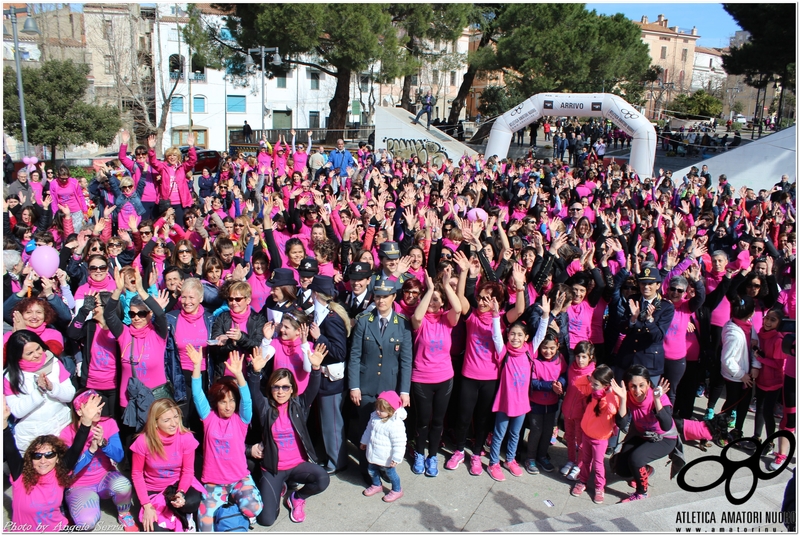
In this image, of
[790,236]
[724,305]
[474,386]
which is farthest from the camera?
[790,236]

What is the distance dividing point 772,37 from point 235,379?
30.4 meters

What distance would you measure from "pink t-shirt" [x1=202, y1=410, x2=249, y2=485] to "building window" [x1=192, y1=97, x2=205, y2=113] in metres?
45.1

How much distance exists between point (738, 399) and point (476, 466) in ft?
7.91

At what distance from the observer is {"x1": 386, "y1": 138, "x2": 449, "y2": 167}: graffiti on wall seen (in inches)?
880

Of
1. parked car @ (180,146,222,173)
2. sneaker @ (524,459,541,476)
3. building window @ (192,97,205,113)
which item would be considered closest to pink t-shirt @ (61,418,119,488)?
sneaker @ (524,459,541,476)

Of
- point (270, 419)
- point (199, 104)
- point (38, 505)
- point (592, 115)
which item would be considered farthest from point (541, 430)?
point (199, 104)

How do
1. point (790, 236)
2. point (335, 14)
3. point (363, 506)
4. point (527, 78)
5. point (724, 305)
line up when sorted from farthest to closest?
point (527, 78) → point (335, 14) → point (790, 236) → point (724, 305) → point (363, 506)

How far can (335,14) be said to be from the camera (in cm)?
2573

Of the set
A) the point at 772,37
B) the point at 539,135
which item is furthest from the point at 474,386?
the point at 539,135

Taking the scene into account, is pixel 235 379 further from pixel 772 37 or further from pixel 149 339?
pixel 772 37

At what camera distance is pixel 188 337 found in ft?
15.5

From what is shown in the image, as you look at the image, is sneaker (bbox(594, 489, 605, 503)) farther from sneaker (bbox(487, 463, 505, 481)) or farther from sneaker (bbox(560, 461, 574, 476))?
sneaker (bbox(487, 463, 505, 481))

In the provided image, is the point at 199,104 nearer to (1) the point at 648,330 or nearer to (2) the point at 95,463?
(2) the point at 95,463

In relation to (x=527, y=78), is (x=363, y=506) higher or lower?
lower
